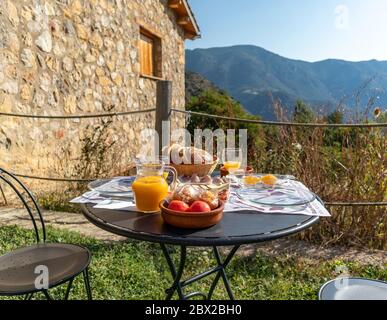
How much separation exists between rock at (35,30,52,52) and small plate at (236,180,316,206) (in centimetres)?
368

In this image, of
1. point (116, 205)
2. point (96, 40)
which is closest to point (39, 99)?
point (96, 40)

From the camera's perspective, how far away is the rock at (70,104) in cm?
470

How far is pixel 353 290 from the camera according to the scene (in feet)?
3.60

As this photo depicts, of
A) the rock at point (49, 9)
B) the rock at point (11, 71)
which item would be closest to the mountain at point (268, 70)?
the rock at point (49, 9)

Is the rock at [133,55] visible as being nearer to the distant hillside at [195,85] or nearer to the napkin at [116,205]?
the napkin at [116,205]

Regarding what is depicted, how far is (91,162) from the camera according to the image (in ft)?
15.2

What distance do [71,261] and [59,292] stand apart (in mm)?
829

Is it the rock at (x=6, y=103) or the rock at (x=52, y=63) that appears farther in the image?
the rock at (x=52, y=63)

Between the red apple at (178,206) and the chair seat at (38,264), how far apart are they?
1.75 feet

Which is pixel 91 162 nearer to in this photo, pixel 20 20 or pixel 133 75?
pixel 20 20

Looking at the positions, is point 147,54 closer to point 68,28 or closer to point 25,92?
point 68,28

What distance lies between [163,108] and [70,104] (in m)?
2.18

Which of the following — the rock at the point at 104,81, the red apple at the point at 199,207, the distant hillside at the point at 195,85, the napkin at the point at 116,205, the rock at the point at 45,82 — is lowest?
the napkin at the point at 116,205
